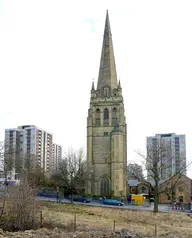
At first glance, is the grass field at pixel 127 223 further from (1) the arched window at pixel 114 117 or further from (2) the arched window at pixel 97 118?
(2) the arched window at pixel 97 118

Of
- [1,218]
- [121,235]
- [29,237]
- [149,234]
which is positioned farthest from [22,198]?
[149,234]

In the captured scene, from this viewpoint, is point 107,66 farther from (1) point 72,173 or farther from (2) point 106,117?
(1) point 72,173

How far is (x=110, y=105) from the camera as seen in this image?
65000 mm

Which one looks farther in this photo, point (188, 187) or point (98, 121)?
point (98, 121)

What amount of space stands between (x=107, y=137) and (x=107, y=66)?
1704cm

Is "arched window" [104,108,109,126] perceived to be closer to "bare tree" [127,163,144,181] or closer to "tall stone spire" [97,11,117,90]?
"tall stone spire" [97,11,117,90]

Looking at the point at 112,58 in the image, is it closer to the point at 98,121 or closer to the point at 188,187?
the point at 98,121

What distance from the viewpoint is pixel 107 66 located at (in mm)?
68375

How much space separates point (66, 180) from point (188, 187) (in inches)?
1021

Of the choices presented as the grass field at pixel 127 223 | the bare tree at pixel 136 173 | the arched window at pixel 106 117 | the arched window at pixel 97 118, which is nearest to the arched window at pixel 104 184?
the arched window at pixel 106 117

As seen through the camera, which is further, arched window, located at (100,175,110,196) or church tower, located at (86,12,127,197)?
arched window, located at (100,175,110,196)

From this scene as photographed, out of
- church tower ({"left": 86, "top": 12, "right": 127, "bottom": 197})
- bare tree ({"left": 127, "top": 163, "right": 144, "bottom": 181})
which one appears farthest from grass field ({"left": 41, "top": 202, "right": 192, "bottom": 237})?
church tower ({"left": 86, "top": 12, "right": 127, "bottom": 197})

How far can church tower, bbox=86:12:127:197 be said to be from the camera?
60.1 metres

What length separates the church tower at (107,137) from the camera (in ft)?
197
